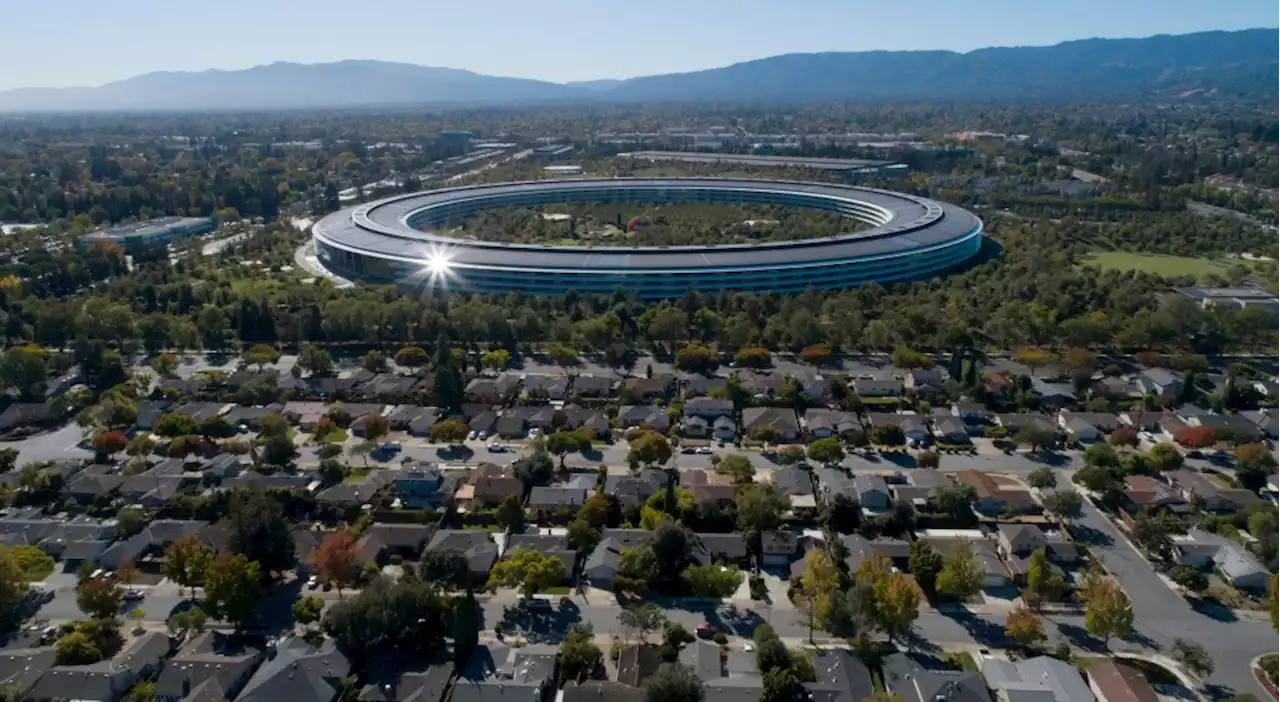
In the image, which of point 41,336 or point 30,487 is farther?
point 41,336

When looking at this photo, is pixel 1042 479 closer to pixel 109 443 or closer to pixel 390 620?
pixel 390 620

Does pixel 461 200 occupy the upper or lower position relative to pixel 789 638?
upper

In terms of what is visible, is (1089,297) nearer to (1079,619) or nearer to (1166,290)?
(1166,290)

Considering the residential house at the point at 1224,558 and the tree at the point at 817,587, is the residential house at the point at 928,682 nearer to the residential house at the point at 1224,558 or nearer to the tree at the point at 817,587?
the tree at the point at 817,587

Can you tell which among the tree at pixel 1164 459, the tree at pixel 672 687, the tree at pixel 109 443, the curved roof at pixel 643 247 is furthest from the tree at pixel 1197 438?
the tree at pixel 109 443

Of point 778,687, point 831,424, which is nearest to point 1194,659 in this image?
point 778,687

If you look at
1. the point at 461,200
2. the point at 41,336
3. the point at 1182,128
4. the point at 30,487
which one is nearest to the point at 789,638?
the point at 30,487
